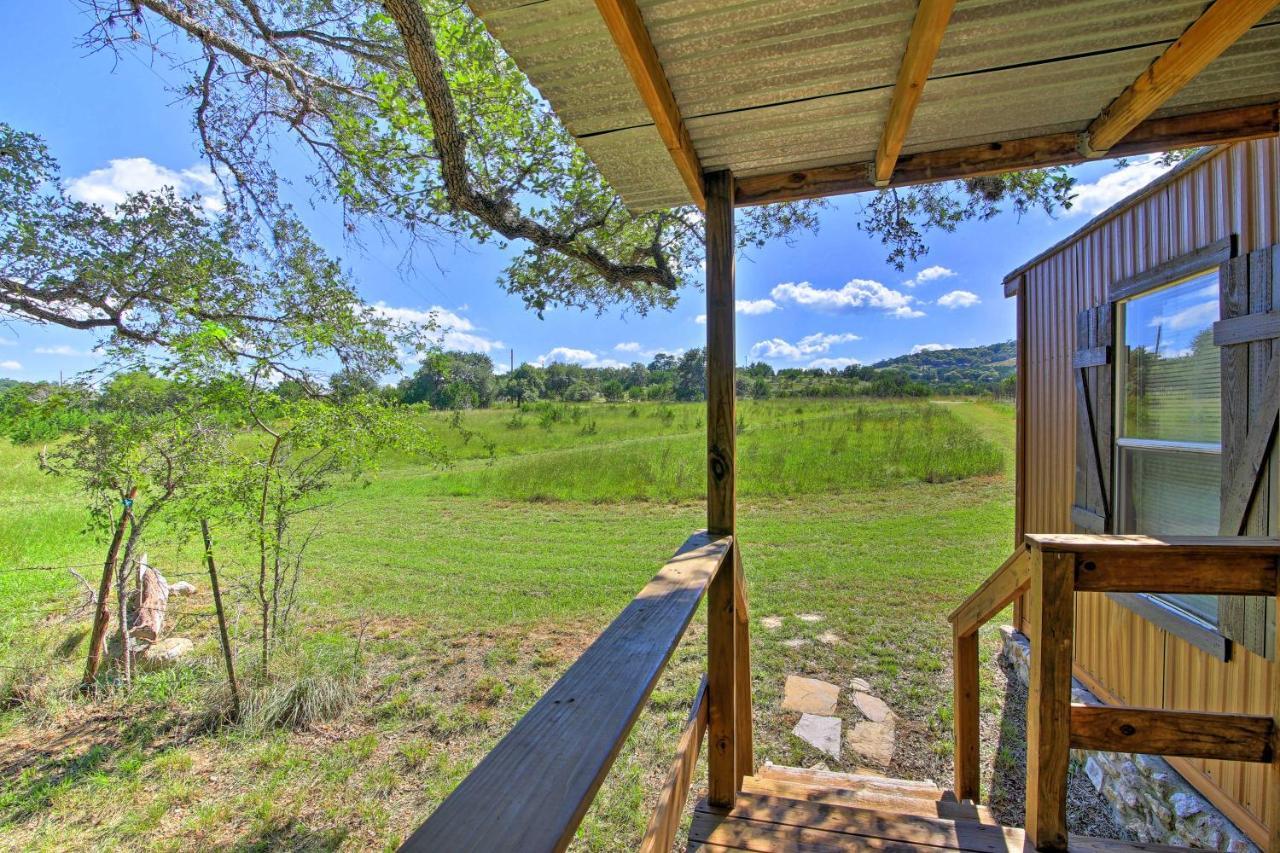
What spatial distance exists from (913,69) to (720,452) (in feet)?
3.62

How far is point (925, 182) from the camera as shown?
69.4 inches

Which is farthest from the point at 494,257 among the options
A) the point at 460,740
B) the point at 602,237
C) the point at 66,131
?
the point at 460,740

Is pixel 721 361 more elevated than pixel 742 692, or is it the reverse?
pixel 721 361

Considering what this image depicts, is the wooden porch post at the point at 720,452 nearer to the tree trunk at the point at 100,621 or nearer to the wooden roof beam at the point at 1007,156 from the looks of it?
the wooden roof beam at the point at 1007,156

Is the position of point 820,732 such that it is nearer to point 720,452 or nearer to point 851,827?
point 851,827

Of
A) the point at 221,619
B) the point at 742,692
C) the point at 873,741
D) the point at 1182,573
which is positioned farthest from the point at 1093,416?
the point at 221,619

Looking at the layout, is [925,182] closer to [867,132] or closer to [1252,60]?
[867,132]

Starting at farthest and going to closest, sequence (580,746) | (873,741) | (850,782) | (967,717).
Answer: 1. (873,741)
2. (850,782)
3. (967,717)
4. (580,746)

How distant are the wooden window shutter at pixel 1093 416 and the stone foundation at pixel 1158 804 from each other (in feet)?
3.09

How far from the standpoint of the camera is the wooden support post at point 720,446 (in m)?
1.65


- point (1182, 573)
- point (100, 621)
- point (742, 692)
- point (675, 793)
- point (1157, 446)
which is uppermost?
point (1157, 446)

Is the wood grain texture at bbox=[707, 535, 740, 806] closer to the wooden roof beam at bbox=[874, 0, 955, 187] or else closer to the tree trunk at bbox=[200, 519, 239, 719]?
the wooden roof beam at bbox=[874, 0, 955, 187]

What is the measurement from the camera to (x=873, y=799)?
1.73 m

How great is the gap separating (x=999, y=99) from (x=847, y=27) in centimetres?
60
